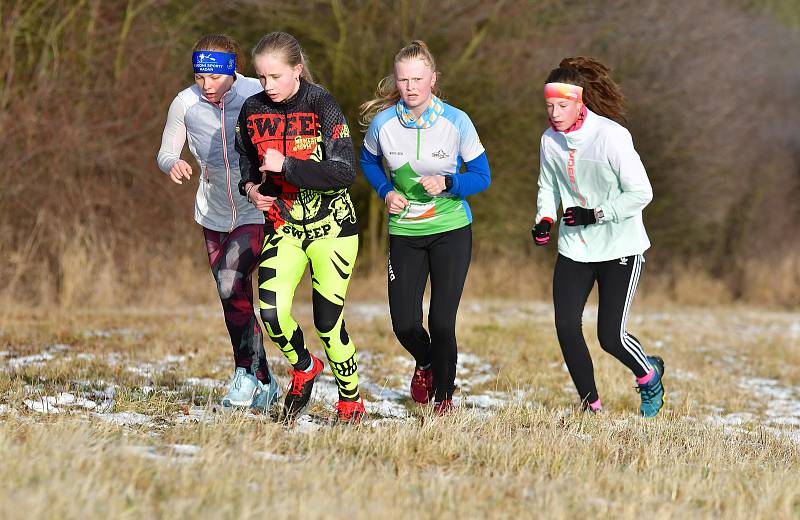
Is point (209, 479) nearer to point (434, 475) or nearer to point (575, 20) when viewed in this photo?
point (434, 475)

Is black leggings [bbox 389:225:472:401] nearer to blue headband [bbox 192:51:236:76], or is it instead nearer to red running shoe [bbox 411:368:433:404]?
red running shoe [bbox 411:368:433:404]

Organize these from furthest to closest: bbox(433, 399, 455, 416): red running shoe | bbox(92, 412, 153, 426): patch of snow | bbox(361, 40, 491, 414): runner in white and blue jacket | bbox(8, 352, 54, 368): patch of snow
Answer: bbox(8, 352, 54, 368): patch of snow < bbox(433, 399, 455, 416): red running shoe < bbox(361, 40, 491, 414): runner in white and blue jacket < bbox(92, 412, 153, 426): patch of snow

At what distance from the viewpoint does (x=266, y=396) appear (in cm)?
637

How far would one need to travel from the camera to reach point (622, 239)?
6.37m

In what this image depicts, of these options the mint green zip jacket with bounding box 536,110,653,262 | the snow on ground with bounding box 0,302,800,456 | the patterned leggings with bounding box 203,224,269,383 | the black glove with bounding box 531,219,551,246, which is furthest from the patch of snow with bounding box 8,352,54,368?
the mint green zip jacket with bounding box 536,110,653,262

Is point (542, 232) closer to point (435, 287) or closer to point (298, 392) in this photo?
point (435, 287)

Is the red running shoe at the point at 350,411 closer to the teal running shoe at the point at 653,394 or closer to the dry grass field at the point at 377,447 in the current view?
the dry grass field at the point at 377,447

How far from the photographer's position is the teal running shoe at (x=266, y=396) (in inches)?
245

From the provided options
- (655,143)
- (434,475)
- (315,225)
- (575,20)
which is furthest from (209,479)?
(655,143)

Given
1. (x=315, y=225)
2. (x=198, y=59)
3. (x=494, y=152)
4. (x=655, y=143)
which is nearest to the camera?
(x=315, y=225)

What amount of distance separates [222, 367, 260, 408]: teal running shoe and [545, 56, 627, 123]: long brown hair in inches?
101

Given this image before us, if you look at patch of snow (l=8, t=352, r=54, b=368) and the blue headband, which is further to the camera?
patch of snow (l=8, t=352, r=54, b=368)

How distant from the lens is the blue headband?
19.6 ft

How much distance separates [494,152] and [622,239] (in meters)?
12.2
